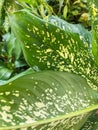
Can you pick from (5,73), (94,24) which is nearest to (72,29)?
(94,24)

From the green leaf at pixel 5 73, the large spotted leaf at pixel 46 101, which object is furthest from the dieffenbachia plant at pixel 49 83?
the green leaf at pixel 5 73

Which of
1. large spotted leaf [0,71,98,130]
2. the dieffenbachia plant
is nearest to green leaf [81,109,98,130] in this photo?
the dieffenbachia plant

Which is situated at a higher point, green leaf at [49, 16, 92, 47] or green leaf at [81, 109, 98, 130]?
green leaf at [49, 16, 92, 47]

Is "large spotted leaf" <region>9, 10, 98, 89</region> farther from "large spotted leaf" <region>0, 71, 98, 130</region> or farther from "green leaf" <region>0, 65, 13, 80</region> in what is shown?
"green leaf" <region>0, 65, 13, 80</region>

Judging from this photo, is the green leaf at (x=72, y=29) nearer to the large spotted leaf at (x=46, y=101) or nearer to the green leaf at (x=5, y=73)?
the large spotted leaf at (x=46, y=101)

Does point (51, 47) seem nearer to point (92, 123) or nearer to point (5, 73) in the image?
point (92, 123)

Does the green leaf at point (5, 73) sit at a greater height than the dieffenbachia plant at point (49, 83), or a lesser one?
lesser

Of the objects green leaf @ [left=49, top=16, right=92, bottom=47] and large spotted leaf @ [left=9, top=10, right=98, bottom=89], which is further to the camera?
green leaf @ [left=49, top=16, right=92, bottom=47]
